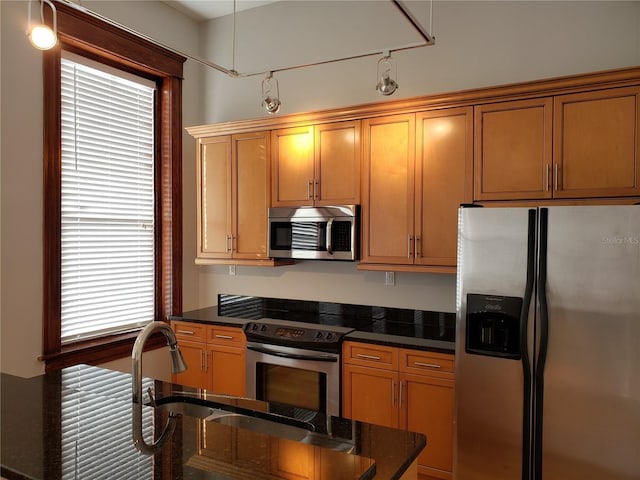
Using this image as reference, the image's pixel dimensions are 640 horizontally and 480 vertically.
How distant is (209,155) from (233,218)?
0.59 meters

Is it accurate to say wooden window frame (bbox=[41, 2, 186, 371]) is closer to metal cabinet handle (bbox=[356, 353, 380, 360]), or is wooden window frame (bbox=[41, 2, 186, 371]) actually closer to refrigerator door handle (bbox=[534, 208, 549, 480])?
metal cabinet handle (bbox=[356, 353, 380, 360])

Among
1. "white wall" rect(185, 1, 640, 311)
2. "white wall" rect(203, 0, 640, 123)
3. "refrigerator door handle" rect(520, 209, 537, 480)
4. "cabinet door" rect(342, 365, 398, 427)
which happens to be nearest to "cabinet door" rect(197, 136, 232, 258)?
"white wall" rect(185, 1, 640, 311)

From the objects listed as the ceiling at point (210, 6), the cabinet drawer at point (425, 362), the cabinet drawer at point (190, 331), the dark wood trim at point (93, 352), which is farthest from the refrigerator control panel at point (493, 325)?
the ceiling at point (210, 6)

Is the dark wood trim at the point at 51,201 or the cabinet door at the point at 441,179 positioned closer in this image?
the cabinet door at the point at 441,179

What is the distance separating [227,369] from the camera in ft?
11.5

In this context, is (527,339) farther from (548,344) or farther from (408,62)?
(408,62)

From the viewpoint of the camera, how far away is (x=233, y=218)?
12.4 feet

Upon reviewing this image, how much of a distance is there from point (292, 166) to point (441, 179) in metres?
1.13

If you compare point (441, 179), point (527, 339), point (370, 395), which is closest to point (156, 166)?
point (441, 179)

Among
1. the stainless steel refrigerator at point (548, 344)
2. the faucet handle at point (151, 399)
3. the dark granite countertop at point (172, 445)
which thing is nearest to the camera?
the dark granite countertop at point (172, 445)

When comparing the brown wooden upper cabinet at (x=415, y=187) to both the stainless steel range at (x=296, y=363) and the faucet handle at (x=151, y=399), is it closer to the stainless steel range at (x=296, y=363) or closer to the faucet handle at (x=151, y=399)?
the stainless steel range at (x=296, y=363)

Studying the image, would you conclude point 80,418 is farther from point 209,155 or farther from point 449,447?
point 209,155

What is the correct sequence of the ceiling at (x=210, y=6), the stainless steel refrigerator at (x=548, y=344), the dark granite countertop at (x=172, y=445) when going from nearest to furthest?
the dark granite countertop at (x=172, y=445)
the stainless steel refrigerator at (x=548, y=344)
the ceiling at (x=210, y=6)

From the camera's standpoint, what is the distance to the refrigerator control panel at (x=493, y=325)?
2328 millimetres
